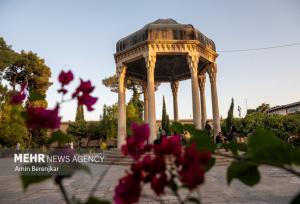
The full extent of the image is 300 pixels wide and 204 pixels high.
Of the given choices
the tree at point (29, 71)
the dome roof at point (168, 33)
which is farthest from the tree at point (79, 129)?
the dome roof at point (168, 33)

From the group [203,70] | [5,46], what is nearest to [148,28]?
[203,70]

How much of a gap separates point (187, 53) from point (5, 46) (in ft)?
99.6

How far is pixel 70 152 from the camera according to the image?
120cm

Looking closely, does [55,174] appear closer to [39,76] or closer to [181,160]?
[181,160]

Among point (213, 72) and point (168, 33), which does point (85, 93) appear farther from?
point (213, 72)

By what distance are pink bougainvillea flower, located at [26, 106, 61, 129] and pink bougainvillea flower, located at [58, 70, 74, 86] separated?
269 mm

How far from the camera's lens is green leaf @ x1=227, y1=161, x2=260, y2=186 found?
99 centimetres

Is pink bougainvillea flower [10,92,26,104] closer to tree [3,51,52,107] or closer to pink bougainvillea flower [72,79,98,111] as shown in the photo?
pink bougainvillea flower [72,79,98,111]

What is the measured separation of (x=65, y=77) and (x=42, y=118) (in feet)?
1.09

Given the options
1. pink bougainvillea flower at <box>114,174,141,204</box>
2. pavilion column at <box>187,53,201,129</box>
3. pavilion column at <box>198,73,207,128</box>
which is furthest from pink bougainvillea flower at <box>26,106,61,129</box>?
pavilion column at <box>198,73,207,128</box>

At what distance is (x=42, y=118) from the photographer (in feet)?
3.50

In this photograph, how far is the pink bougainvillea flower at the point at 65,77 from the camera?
52.8 inches

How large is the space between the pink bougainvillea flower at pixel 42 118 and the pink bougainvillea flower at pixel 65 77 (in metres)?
0.27

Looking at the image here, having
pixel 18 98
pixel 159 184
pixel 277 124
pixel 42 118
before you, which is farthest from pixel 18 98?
pixel 277 124
